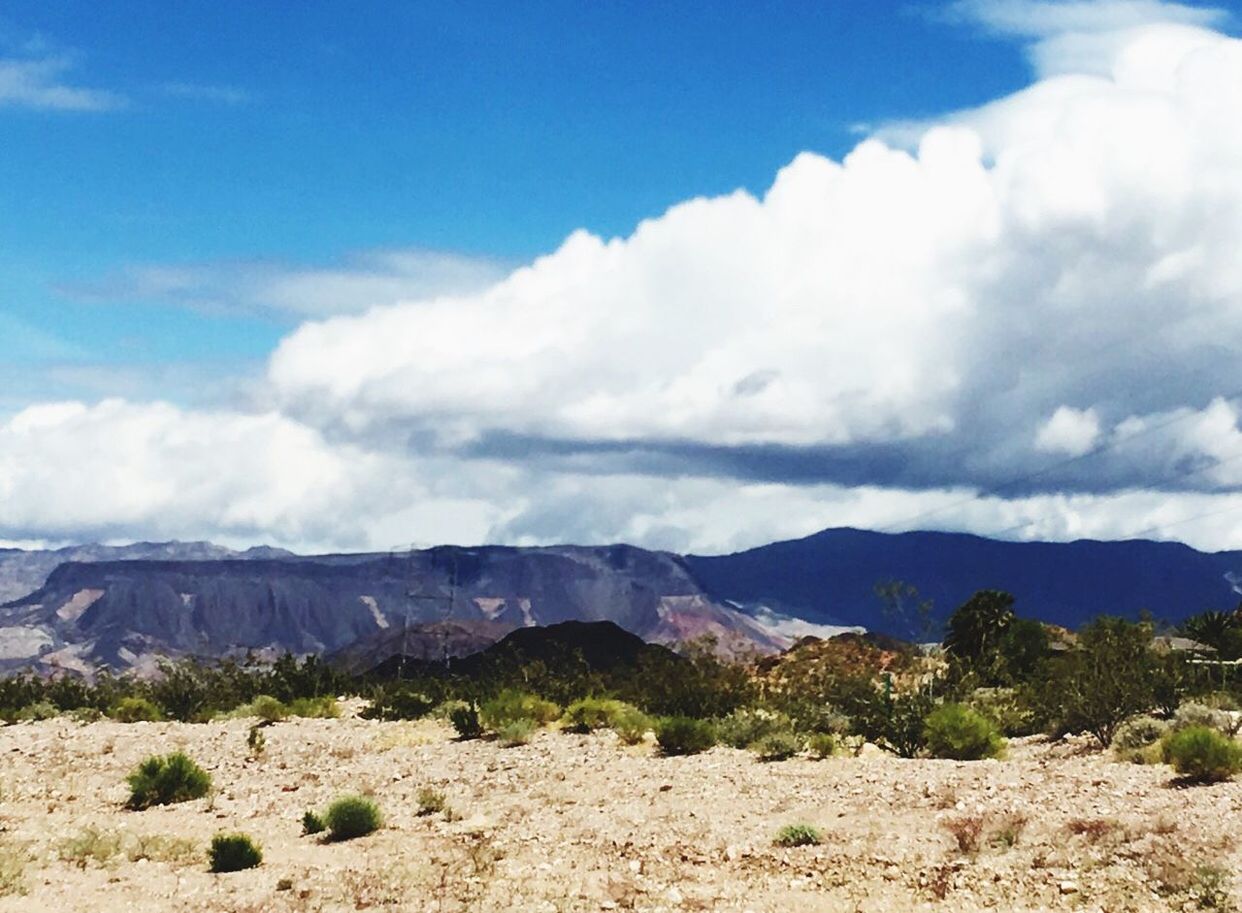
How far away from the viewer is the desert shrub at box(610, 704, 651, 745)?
3184cm

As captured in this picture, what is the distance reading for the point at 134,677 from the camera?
5175 centimetres

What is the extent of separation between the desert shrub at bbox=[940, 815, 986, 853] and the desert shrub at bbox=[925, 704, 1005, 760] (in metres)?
8.08

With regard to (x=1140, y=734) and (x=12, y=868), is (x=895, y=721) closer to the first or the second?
(x=1140, y=734)

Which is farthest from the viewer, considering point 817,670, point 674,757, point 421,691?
point 421,691

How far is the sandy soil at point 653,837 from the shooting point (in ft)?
58.5

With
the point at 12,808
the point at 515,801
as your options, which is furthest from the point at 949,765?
the point at 12,808

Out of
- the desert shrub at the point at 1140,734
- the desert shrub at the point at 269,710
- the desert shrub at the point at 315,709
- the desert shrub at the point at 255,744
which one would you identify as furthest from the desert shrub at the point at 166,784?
the desert shrub at the point at 1140,734

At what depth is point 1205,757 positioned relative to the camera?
74.7 ft

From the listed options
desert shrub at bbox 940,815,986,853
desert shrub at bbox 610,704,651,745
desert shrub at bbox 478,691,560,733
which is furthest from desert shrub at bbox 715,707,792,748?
desert shrub at bbox 940,815,986,853

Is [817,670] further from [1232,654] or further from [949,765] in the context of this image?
[1232,654]

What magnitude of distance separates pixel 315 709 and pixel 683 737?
14542 mm

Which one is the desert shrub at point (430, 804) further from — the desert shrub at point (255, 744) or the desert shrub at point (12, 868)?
the desert shrub at point (255, 744)

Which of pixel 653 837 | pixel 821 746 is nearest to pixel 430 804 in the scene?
pixel 653 837

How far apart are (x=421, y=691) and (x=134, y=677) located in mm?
15169
